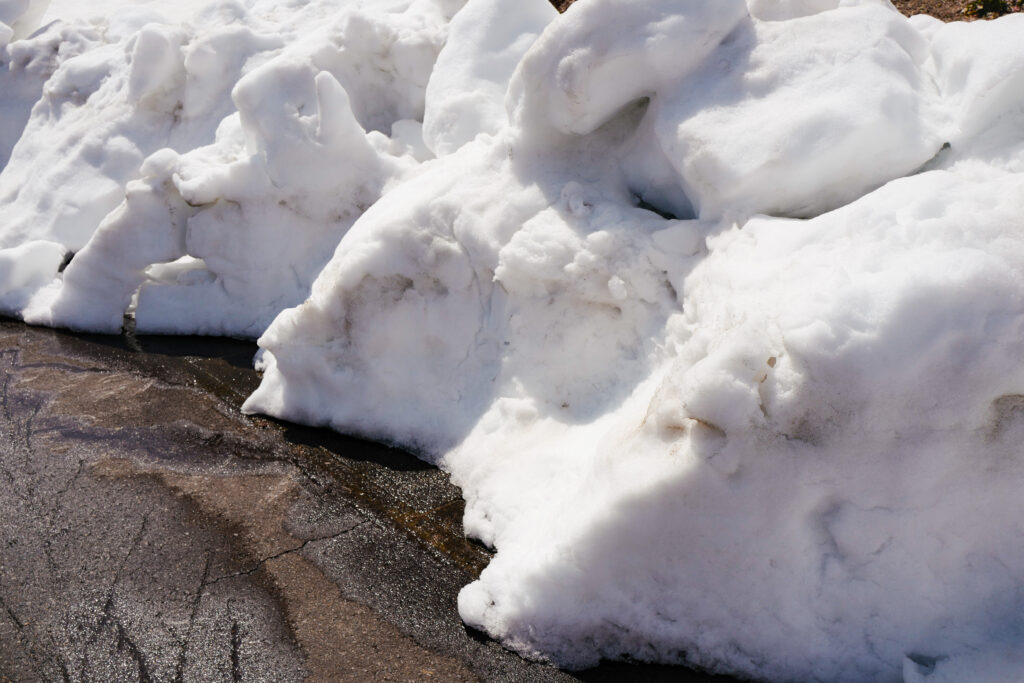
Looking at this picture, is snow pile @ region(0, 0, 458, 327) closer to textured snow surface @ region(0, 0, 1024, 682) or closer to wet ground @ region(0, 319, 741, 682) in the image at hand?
textured snow surface @ region(0, 0, 1024, 682)

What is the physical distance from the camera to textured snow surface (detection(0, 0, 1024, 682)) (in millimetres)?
1978

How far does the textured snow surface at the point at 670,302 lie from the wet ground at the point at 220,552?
0.14 metres

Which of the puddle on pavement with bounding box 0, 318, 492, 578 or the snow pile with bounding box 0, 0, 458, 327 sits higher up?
the snow pile with bounding box 0, 0, 458, 327

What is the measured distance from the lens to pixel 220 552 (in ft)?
8.82

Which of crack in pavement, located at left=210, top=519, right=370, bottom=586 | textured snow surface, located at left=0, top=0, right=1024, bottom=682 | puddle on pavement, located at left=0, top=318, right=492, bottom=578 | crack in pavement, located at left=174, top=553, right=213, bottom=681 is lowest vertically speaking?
puddle on pavement, located at left=0, top=318, right=492, bottom=578

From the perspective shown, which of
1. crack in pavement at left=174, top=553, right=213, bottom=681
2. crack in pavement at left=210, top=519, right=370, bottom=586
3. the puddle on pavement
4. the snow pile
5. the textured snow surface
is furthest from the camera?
the snow pile

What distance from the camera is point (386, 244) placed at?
317 cm

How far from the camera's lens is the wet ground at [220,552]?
2275 mm

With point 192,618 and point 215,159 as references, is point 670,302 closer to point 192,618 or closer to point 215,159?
point 192,618

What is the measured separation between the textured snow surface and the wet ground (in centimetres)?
14

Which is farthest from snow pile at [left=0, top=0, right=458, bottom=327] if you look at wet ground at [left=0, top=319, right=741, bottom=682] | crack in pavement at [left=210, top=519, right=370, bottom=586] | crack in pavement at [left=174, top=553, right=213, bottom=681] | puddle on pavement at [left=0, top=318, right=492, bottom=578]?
crack in pavement at [left=174, top=553, right=213, bottom=681]

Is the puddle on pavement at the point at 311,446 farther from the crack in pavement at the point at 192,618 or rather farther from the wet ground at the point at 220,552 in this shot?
the crack in pavement at the point at 192,618

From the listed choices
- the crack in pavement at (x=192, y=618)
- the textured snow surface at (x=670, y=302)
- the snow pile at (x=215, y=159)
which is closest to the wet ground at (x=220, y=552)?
the crack in pavement at (x=192, y=618)

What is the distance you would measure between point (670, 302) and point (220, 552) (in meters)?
1.59
